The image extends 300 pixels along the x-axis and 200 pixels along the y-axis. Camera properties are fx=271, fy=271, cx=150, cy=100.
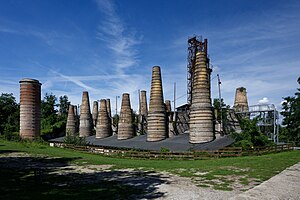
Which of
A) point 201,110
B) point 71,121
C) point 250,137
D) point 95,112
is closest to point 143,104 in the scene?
point 95,112

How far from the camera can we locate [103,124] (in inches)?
1566

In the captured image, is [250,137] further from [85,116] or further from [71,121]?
[71,121]

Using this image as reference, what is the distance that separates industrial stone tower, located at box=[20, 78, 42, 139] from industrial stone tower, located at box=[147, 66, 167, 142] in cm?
1652

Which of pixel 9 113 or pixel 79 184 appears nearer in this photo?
pixel 79 184

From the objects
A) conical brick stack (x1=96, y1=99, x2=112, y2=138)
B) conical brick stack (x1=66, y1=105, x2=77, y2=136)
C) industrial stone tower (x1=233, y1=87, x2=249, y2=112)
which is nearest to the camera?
industrial stone tower (x1=233, y1=87, x2=249, y2=112)

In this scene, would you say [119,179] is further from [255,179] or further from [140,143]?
[140,143]

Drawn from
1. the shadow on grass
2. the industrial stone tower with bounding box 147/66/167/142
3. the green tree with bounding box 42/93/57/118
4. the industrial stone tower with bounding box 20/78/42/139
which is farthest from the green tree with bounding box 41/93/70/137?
the shadow on grass

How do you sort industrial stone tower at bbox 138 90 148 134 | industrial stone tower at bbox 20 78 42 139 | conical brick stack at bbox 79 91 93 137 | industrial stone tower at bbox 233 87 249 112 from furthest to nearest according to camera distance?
1. conical brick stack at bbox 79 91 93 137
2. industrial stone tower at bbox 138 90 148 134
3. industrial stone tower at bbox 20 78 42 139
4. industrial stone tower at bbox 233 87 249 112

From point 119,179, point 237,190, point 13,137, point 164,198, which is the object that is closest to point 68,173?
point 119,179

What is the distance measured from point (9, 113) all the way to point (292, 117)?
166 ft

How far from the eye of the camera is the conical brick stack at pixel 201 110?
24.4 m

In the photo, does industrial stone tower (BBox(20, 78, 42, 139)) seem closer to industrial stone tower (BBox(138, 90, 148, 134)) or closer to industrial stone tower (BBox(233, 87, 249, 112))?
industrial stone tower (BBox(138, 90, 148, 134))

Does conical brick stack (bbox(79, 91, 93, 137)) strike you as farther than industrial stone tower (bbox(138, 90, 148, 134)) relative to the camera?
Yes

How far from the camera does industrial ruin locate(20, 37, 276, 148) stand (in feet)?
82.0
